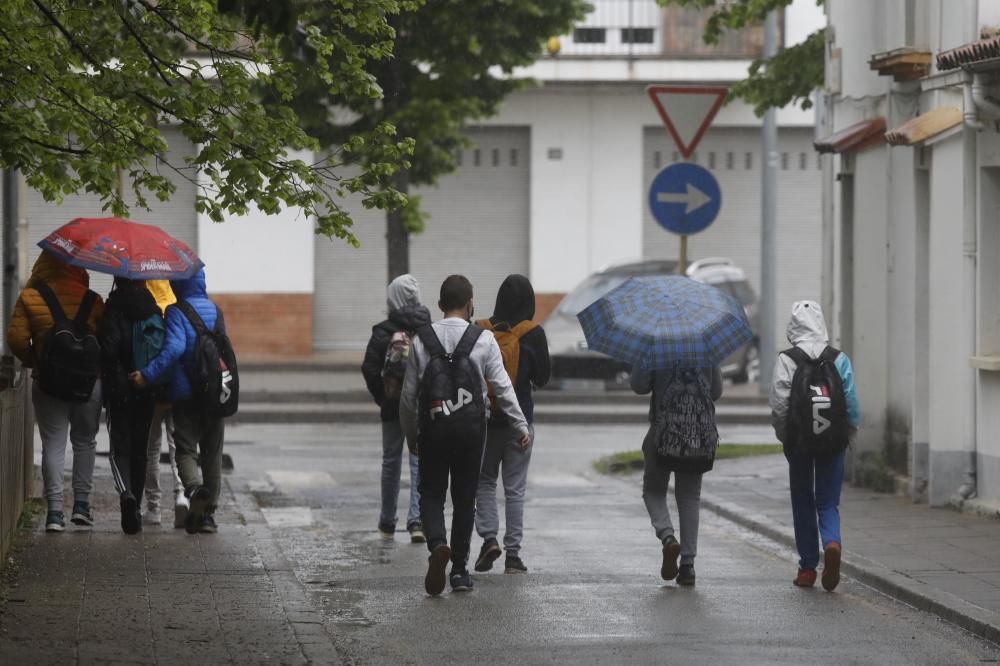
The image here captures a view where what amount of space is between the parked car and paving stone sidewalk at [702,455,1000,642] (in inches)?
427

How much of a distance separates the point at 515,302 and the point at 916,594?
2.79m

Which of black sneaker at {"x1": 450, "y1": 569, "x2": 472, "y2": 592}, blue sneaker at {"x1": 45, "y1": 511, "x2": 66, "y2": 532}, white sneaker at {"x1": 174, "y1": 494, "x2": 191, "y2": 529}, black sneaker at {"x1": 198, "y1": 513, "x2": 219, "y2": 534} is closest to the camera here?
black sneaker at {"x1": 450, "y1": 569, "x2": 472, "y2": 592}

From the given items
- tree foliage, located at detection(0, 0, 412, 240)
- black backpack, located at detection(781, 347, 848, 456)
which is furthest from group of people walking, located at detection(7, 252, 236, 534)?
black backpack, located at detection(781, 347, 848, 456)

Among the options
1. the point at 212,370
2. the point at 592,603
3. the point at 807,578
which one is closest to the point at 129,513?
the point at 212,370

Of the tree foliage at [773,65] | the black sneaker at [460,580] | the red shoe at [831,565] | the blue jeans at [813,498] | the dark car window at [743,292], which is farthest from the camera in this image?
the dark car window at [743,292]

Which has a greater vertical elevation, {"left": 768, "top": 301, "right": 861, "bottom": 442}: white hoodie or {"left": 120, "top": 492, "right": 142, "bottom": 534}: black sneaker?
{"left": 768, "top": 301, "right": 861, "bottom": 442}: white hoodie

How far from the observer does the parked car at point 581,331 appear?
27.9 m

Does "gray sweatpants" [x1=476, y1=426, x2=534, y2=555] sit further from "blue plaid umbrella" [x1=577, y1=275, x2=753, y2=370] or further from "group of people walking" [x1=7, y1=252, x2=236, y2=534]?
"group of people walking" [x1=7, y1=252, x2=236, y2=534]

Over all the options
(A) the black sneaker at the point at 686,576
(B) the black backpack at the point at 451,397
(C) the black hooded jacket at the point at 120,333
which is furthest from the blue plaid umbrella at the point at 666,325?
(C) the black hooded jacket at the point at 120,333

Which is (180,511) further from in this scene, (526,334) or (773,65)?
(773,65)

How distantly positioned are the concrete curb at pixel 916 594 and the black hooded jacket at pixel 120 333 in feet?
14.6

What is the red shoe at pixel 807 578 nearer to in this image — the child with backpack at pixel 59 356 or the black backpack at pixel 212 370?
the black backpack at pixel 212 370

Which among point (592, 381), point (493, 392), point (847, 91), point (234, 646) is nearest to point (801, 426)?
point (493, 392)

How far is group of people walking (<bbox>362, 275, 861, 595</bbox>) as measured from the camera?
9977 mm
